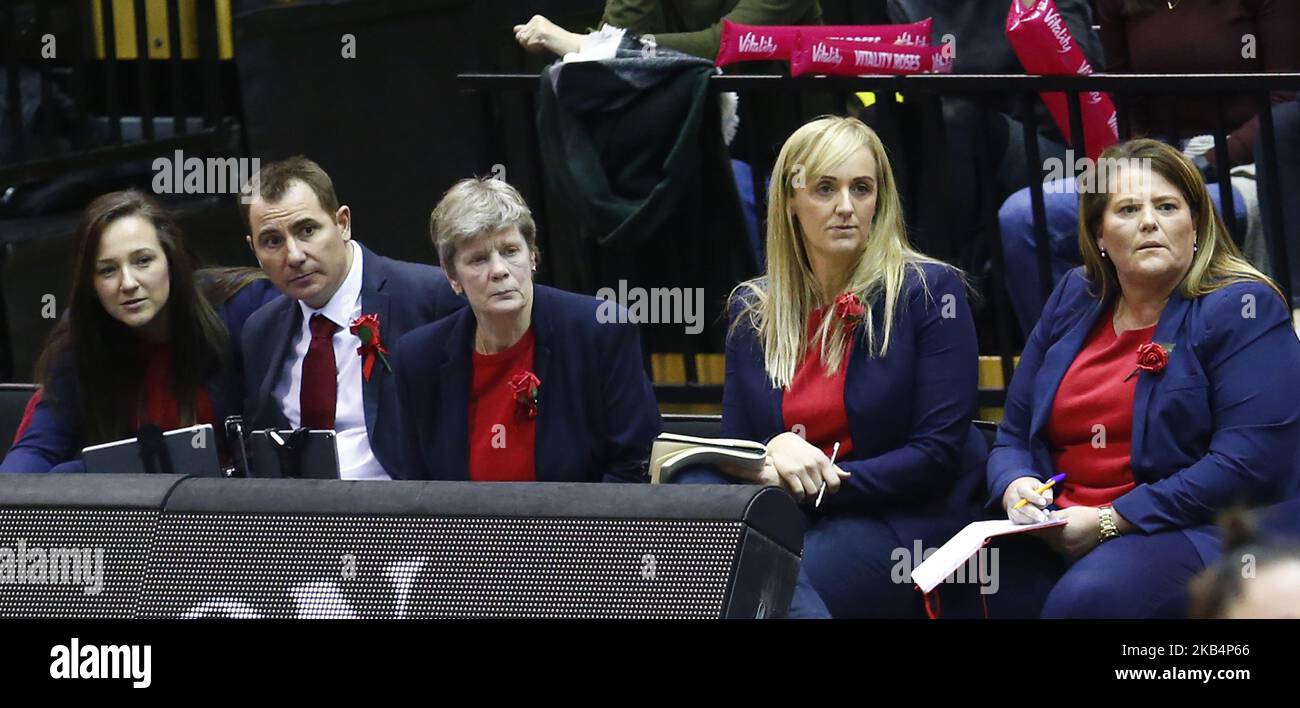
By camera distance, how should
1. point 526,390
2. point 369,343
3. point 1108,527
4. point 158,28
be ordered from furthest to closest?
point 158,28 < point 369,343 < point 526,390 < point 1108,527

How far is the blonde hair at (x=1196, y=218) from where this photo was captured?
14.4 ft

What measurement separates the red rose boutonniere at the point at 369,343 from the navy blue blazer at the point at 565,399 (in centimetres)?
22

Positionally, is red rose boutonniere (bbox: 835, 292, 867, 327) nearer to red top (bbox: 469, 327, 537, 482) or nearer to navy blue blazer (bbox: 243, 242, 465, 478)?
red top (bbox: 469, 327, 537, 482)

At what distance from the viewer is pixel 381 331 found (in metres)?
5.23

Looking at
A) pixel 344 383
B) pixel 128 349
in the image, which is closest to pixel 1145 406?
pixel 344 383

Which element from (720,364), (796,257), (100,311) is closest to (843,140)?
(796,257)

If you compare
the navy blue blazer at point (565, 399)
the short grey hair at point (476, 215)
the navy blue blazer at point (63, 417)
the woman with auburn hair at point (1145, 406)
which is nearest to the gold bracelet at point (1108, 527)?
the woman with auburn hair at point (1145, 406)

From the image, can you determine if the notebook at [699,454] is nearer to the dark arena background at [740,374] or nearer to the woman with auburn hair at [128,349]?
the dark arena background at [740,374]

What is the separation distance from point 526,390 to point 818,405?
716 mm

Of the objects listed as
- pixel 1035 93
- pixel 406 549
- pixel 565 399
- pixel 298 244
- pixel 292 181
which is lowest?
pixel 406 549

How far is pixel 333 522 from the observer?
270cm

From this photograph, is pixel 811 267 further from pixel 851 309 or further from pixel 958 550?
pixel 958 550

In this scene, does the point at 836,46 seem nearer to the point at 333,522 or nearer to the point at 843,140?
the point at 843,140

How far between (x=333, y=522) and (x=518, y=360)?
2.23 m
